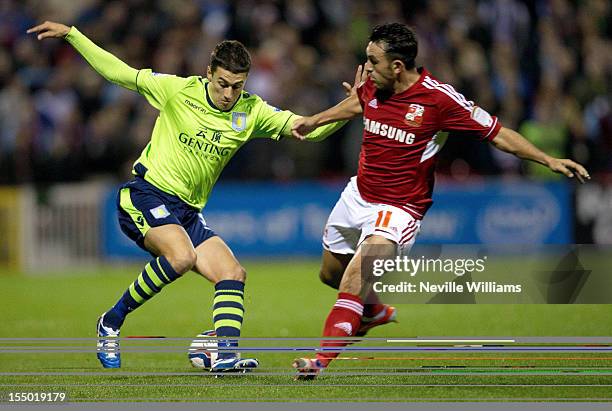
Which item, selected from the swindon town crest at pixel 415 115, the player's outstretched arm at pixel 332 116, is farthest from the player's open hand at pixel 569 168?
the player's outstretched arm at pixel 332 116

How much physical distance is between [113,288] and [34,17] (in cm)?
836

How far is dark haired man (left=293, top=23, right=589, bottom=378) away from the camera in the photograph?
7.48 metres

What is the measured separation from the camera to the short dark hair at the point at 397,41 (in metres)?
7.52

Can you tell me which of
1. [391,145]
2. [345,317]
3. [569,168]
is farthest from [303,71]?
[569,168]

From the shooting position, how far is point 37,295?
13727 mm

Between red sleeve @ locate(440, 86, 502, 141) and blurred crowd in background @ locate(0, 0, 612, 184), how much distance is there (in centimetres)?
965

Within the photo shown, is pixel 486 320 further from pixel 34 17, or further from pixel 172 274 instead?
pixel 34 17

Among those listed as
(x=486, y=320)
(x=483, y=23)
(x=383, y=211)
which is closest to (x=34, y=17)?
(x=483, y=23)

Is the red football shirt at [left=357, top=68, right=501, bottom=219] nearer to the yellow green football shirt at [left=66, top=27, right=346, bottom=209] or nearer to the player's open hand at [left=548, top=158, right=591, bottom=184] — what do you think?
the yellow green football shirt at [left=66, top=27, right=346, bottom=209]

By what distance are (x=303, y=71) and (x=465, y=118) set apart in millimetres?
11055

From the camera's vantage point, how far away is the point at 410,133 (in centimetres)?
786

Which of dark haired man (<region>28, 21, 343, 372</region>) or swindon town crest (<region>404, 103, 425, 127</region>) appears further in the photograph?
dark haired man (<region>28, 21, 343, 372</region>)

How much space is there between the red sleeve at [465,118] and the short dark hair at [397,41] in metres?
0.37

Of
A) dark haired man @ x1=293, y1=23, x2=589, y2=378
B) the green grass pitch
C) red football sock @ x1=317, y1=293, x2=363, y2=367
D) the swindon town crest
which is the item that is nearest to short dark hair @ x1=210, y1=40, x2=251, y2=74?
dark haired man @ x1=293, y1=23, x2=589, y2=378
